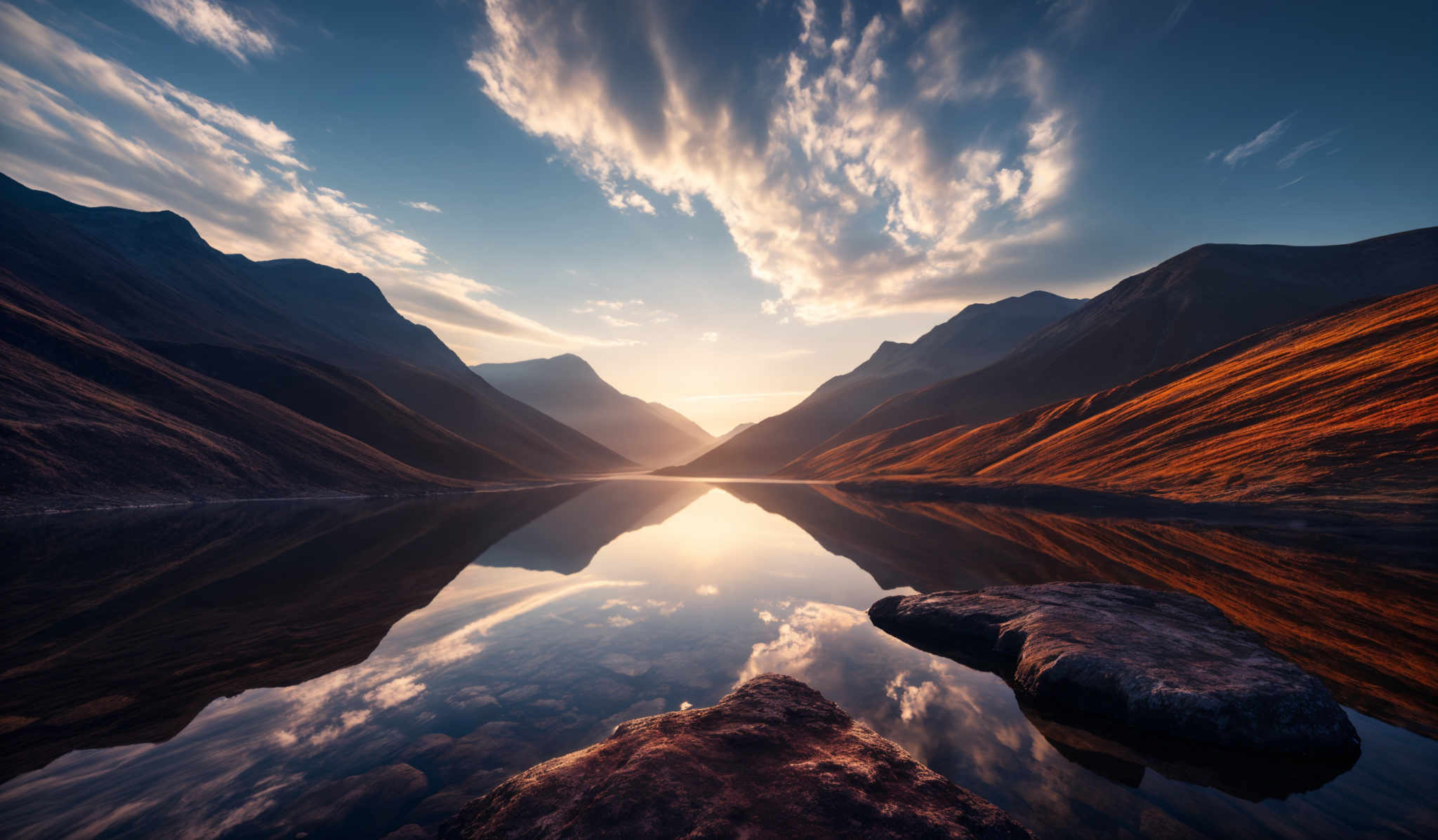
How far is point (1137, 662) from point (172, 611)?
26.4 meters

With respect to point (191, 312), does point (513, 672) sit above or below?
below

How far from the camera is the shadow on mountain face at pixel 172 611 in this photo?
9.42 meters

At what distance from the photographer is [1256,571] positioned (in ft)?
72.4

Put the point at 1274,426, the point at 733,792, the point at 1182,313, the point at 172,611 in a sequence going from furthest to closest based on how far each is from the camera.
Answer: the point at 1182,313 → the point at 1274,426 → the point at 172,611 → the point at 733,792

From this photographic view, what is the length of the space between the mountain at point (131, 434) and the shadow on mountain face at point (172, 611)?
856 centimetres

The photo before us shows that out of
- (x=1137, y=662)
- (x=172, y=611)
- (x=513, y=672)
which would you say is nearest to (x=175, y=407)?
(x=172, y=611)

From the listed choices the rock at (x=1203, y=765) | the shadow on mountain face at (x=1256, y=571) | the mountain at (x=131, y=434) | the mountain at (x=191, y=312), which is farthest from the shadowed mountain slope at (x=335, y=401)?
the rock at (x=1203, y=765)

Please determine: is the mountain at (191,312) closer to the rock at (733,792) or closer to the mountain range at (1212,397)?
the mountain range at (1212,397)

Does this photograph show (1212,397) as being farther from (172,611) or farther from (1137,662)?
(172,611)

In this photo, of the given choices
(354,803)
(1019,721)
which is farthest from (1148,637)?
(354,803)

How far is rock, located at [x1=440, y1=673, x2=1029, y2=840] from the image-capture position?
520 centimetres

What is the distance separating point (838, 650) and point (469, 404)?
169 m

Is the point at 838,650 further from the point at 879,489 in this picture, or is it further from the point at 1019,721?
the point at 879,489

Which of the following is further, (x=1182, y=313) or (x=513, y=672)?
(x=1182, y=313)
